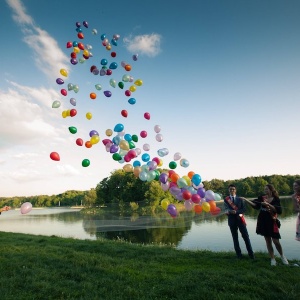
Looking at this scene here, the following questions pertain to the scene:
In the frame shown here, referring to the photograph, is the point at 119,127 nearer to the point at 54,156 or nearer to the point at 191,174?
the point at 54,156

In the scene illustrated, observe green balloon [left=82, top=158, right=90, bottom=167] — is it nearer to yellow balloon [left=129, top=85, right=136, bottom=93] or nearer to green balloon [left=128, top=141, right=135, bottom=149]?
green balloon [left=128, top=141, right=135, bottom=149]

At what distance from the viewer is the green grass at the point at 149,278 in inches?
167

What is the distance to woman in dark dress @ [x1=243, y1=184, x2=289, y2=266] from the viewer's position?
5684mm

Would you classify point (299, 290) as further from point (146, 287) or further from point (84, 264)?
point (84, 264)

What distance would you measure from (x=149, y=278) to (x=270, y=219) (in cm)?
293

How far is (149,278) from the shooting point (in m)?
5.14

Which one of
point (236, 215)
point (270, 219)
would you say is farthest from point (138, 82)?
point (270, 219)

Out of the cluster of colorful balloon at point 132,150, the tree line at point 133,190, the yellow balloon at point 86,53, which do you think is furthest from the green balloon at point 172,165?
the tree line at point 133,190

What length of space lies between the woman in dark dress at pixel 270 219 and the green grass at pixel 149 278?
0.36m

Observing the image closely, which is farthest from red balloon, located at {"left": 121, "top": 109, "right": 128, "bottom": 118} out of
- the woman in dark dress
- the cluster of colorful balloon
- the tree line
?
the tree line

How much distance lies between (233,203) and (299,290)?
2498 mm

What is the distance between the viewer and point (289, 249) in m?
11.1

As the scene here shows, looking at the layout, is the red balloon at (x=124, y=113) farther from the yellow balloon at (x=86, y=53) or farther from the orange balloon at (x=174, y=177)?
the orange balloon at (x=174, y=177)

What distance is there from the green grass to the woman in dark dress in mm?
360
